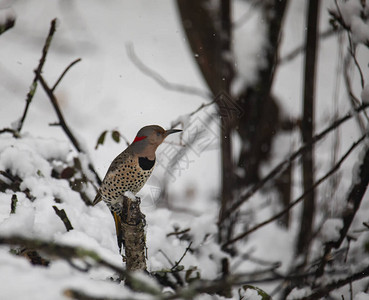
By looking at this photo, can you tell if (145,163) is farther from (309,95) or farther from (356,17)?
(309,95)

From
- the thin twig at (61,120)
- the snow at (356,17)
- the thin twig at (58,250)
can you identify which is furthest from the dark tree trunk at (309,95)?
the thin twig at (58,250)

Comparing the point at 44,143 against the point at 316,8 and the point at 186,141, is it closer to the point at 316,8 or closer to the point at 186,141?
the point at 186,141

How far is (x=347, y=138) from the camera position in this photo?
16.4 feet

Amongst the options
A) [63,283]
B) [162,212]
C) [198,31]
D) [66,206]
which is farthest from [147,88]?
[63,283]

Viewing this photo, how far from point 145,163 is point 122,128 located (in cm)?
131

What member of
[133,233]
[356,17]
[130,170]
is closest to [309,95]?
[356,17]

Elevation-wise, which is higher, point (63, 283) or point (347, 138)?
point (347, 138)

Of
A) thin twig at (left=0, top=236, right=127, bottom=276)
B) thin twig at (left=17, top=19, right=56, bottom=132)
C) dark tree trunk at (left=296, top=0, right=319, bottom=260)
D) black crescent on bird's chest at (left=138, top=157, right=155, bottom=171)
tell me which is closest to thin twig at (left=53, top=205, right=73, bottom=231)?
black crescent on bird's chest at (left=138, top=157, right=155, bottom=171)

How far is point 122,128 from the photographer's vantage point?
351 cm

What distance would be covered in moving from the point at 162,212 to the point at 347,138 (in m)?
3.14

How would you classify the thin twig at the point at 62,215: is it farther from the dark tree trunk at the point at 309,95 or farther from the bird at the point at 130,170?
the dark tree trunk at the point at 309,95

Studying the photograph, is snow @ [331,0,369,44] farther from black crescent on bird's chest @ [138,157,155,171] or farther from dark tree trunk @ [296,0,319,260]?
black crescent on bird's chest @ [138,157,155,171]

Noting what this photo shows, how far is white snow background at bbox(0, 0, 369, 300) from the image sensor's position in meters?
2.17

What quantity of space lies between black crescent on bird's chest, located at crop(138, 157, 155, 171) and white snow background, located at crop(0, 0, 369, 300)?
1.51 feet
